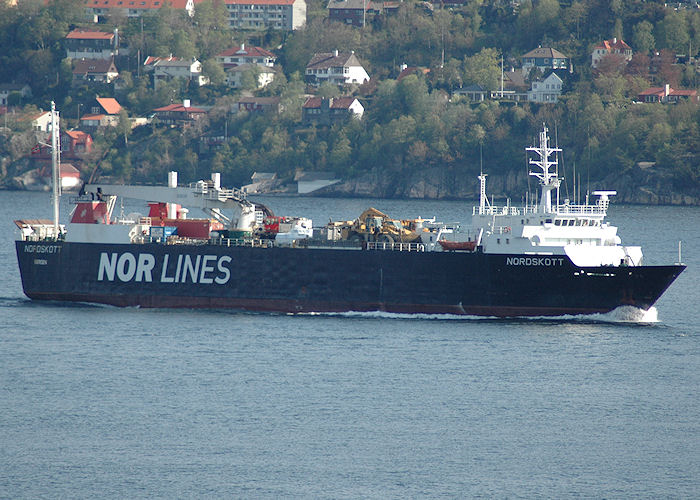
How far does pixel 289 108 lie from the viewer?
16738cm

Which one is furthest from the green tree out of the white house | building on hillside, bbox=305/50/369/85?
building on hillside, bbox=305/50/369/85

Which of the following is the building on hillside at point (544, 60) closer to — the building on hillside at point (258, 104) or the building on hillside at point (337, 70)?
the building on hillside at point (337, 70)

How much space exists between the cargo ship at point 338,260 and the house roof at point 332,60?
120m

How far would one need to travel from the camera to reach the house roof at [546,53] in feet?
562

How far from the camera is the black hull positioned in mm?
53438

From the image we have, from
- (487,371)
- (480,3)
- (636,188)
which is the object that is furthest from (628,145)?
(487,371)

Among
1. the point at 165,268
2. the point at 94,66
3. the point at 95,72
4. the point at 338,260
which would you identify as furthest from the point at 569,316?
the point at 94,66

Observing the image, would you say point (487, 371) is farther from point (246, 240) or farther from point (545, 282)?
point (246, 240)

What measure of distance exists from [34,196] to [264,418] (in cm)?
11440

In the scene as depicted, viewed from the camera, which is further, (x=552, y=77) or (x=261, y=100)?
(x=261, y=100)

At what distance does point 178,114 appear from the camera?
16988cm

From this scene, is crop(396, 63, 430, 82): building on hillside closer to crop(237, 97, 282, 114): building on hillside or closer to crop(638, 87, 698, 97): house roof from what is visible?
crop(237, 97, 282, 114): building on hillside

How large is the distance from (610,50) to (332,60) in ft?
132

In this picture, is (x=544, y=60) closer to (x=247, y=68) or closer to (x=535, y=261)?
(x=247, y=68)
